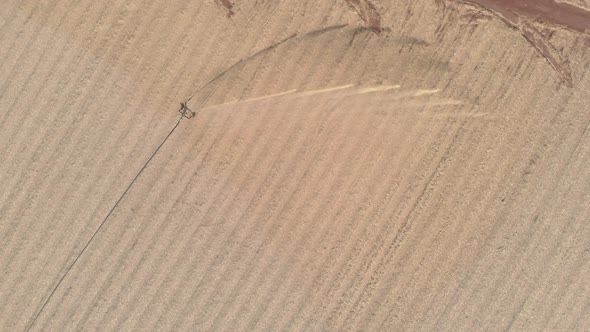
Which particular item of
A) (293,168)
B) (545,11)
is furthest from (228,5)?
(545,11)

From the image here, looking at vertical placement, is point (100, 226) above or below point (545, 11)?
below

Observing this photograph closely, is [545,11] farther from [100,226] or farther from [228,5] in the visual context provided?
[100,226]

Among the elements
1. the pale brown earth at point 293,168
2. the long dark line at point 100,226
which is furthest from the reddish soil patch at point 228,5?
the long dark line at point 100,226

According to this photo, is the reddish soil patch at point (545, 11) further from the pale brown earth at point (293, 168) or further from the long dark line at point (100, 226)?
the long dark line at point (100, 226)

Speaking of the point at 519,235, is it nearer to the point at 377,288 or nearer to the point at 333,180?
the point at 377,288

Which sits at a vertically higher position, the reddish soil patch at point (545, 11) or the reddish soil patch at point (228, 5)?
the reddish soil patch at point (545, 11)

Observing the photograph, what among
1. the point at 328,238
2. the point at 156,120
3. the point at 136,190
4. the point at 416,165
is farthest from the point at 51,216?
the point at 416,165

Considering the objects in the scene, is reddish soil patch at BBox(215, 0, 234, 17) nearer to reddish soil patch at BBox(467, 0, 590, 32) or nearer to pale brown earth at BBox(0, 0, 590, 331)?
pale brown earth at BBox(0, 0, 590, 331)

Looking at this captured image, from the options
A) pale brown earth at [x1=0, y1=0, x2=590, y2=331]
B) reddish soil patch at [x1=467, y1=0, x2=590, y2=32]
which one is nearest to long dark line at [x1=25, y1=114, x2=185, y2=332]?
pale brown earth at [x1=0, y1=0, x2=590, y2=331]
